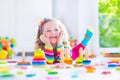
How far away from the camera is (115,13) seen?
2.52 metres

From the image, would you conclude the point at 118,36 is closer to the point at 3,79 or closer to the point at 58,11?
the point at 58,11

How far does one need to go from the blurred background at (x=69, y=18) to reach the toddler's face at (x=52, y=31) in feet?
2.75

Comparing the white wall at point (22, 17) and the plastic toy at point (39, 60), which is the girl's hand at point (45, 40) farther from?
the white wall at point (22, 17)

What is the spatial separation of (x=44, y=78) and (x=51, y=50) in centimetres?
56

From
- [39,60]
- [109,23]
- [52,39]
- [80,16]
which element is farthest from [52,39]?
[109,23]

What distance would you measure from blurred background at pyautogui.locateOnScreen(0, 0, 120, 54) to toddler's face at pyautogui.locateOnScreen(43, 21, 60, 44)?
84 centimetres

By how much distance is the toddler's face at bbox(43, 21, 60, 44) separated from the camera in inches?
60.3

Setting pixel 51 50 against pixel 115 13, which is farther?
pixel 115 13

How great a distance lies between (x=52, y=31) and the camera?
1.53m

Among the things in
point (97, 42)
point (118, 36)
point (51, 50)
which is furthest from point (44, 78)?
point (118, 36)

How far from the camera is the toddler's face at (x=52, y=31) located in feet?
5.02

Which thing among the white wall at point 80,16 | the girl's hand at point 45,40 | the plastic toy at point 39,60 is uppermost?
the white wall at point 80,16

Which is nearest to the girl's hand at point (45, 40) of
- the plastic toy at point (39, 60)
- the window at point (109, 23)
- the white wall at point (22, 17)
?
the plastic toy at point (39, 60)

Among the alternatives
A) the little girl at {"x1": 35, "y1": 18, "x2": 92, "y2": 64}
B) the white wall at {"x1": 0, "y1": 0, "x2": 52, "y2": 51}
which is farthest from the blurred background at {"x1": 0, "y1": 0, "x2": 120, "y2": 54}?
the little girl at {"x1": 35, "y1": 18, "x2": 92, "y2": 64}
